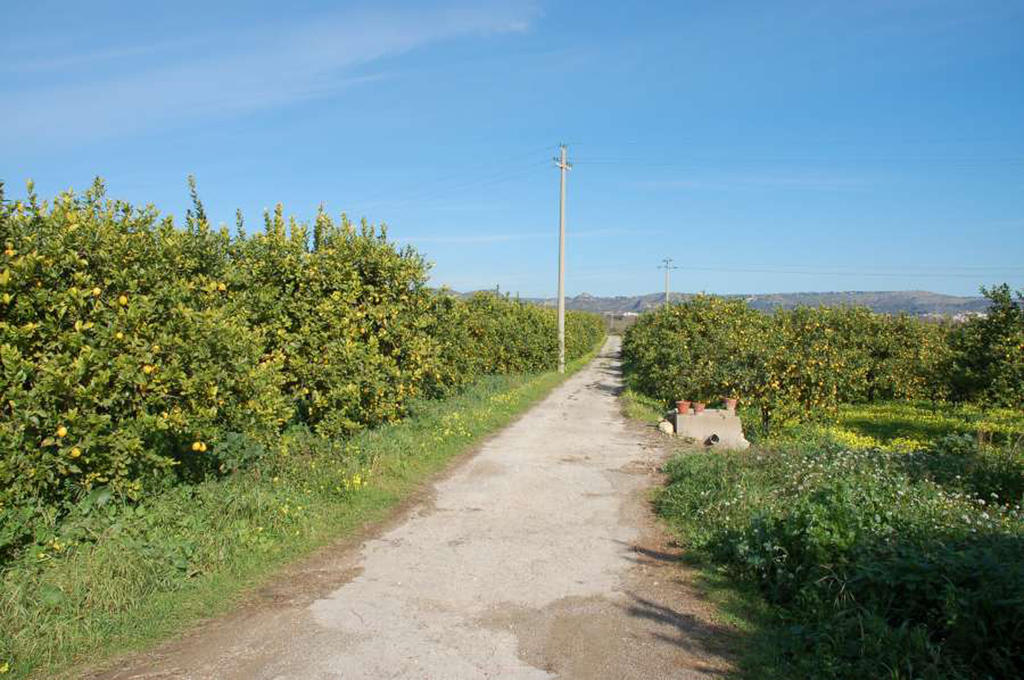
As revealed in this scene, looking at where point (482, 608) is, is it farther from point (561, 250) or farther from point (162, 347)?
point (561, 250)

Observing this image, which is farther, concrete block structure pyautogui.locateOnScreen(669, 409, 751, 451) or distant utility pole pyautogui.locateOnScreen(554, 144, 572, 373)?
distant utility pole pyautogui.locateOnScreen(554, 144, 572, 373)

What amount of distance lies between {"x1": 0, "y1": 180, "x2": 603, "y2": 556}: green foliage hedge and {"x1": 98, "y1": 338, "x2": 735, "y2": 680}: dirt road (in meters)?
1.57

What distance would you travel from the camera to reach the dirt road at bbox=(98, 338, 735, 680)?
4320mm

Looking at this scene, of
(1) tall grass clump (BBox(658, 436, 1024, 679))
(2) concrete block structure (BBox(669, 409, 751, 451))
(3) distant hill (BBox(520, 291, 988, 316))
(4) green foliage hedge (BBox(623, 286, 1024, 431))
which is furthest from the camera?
(3) distant hill (BBox(520, 291, 988, 316))

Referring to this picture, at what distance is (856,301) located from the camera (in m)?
25.2

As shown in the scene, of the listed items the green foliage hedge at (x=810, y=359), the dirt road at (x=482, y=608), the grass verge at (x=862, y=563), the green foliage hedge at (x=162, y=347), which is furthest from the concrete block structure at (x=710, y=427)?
the green foliage hedge at (x=162, y=347)

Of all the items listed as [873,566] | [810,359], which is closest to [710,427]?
[810,359]

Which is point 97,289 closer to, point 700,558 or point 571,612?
point 571,612

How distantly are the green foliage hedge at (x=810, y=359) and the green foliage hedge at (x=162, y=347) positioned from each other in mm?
7340

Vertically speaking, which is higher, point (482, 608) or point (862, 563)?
point (862, 563)

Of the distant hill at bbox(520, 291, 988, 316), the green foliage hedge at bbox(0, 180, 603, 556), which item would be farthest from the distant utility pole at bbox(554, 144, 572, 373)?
the green foliage hedge at bbox(0, 180, 603, 556)

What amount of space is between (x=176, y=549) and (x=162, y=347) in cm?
162

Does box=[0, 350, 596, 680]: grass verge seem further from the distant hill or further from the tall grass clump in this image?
the distant hill

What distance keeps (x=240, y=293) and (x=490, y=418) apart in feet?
26.0
